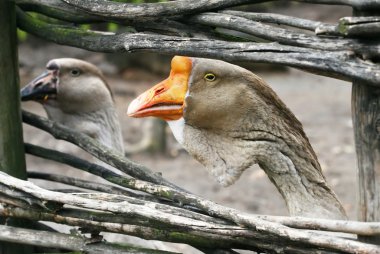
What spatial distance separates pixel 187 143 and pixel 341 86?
755cm

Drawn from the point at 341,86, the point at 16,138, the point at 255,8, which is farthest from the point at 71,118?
the point at 255,8

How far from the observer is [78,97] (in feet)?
12.4

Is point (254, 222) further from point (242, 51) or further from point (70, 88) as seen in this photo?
point (70, 88)

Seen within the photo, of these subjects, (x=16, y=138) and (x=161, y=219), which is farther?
(x=16, y=138)

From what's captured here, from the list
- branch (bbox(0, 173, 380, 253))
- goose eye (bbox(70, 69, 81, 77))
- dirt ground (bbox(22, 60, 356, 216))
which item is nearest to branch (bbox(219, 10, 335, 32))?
branch (bbox(0, 173, 380, 253))

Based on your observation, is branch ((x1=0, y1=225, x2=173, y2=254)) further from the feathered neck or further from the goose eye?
the goose eye

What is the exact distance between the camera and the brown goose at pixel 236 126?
232 cm

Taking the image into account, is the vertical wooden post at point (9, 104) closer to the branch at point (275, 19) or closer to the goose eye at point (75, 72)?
the branch at point (275, 19)

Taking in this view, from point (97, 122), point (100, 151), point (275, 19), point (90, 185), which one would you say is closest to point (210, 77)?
point (275, 19)

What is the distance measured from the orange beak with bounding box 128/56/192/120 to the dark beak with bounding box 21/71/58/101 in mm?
1349

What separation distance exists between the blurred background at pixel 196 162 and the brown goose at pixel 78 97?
21.2 inches

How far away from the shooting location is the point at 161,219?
203 cm

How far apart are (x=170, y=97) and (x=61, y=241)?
62 cm

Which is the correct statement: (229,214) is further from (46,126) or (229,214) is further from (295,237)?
(46,126)
